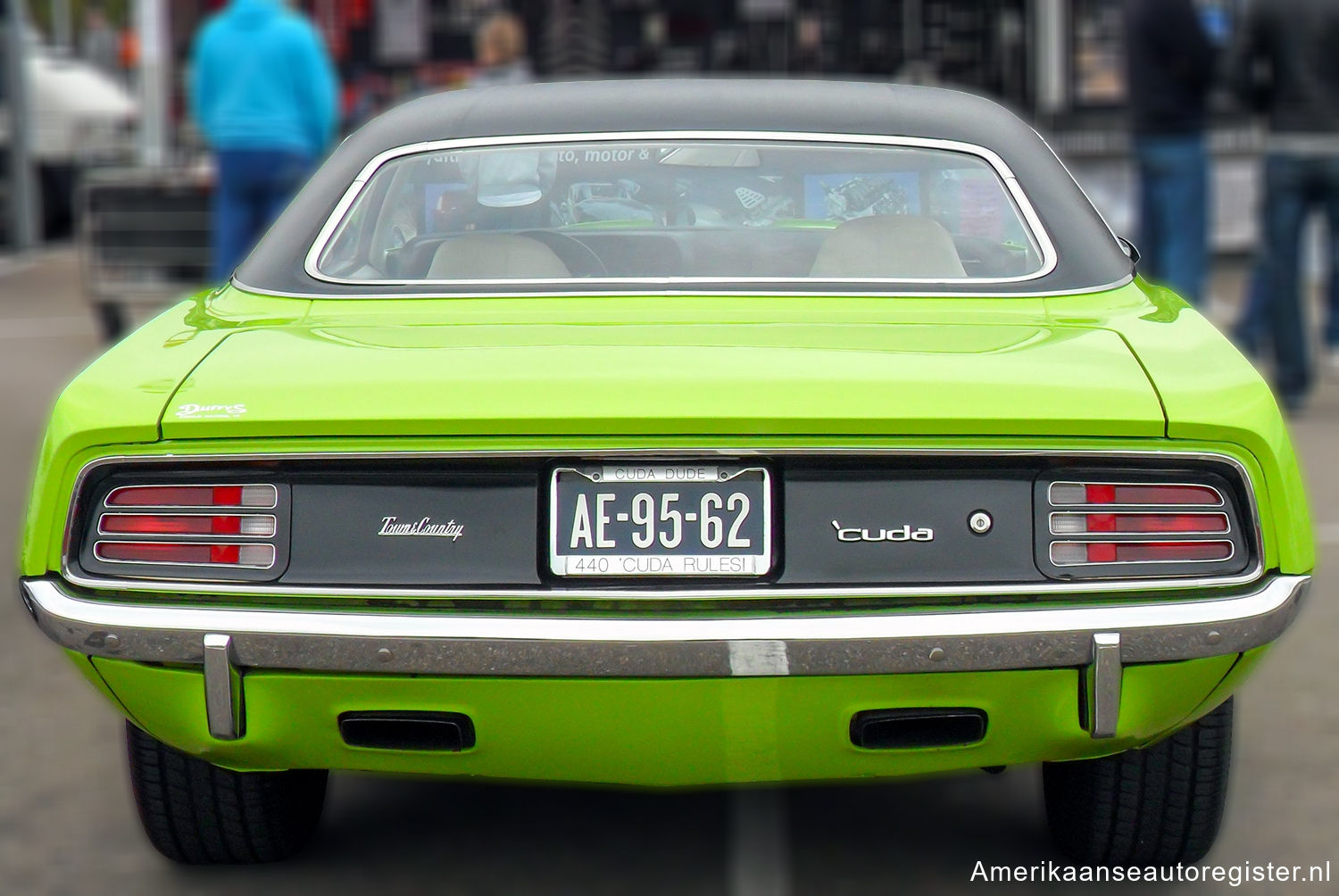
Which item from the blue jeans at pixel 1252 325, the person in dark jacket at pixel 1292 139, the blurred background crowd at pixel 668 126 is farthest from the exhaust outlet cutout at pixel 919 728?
the blue jeans at pixel 1252 325

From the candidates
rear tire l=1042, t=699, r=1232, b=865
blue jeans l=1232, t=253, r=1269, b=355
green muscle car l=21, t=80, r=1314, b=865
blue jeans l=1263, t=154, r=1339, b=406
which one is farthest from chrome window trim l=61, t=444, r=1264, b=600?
blue jeans l=1232, t=253, r=1269, b=355

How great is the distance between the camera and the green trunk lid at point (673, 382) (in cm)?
268

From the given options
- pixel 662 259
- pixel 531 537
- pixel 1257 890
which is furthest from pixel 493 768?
pixel 1257 890

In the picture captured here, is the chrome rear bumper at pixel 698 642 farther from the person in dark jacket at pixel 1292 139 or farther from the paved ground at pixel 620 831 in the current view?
the person in dark jacket at pixel 1292 139

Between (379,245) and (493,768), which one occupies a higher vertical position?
(379,245)

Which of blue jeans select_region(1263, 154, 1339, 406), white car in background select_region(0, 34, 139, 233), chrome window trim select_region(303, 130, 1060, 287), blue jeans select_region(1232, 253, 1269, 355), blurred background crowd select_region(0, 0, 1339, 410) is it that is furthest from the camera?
white car in background select_region(0, 34, 139, 233)

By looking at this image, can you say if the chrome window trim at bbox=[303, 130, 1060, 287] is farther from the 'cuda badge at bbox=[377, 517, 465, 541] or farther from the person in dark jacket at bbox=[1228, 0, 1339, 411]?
the person in dark jacket at bbox=[1228, 0, 1339, 411]

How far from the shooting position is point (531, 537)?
8.99 ft

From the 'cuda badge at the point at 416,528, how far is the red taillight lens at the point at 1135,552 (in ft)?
2.86

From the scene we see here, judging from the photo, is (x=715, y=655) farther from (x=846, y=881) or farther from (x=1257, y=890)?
(x=1257, y=890)

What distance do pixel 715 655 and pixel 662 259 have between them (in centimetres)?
106

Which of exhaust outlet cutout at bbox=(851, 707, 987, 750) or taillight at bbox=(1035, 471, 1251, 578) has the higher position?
taillight at bbox=(1035, 471, 1251, 578)

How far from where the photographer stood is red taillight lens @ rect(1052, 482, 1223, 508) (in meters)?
2.75

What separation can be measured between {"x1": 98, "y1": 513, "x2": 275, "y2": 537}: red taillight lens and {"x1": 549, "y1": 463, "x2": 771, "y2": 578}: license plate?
43 cm
